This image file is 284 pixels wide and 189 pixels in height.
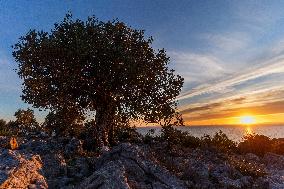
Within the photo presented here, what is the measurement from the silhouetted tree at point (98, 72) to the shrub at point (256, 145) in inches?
535

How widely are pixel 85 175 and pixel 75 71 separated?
517 inches

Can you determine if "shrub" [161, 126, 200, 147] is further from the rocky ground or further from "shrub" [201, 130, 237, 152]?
Answer: the rocky ground

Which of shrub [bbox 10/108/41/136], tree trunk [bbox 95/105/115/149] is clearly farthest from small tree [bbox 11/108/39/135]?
tree trunk [bbox 95/105/115/149]

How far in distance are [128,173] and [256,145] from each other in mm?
27189

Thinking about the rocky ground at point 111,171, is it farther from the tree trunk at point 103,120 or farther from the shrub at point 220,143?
the shrub at point 220,143

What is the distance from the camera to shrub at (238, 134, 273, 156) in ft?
148

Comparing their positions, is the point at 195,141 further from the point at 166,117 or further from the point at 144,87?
the point at 144,87

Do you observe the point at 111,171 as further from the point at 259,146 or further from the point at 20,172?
the point at 259,146

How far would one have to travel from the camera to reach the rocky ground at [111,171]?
68.4 ft

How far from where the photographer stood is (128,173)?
A: 2277 centimetres

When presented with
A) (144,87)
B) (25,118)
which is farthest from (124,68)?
(25,118)

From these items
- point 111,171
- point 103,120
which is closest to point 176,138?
point 103,120

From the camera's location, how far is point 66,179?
22547mm

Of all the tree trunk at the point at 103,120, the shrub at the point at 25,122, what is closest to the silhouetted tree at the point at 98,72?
the tree trunk at the point at 103,120
